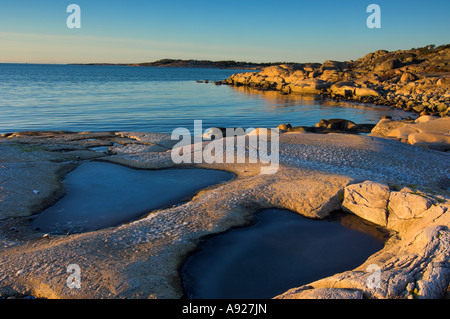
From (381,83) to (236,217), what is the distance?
194 ft

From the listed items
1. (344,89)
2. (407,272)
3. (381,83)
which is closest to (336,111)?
(344,89)

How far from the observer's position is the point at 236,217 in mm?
9305

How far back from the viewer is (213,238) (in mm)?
8359

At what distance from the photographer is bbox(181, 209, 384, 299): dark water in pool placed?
6672 millimetres

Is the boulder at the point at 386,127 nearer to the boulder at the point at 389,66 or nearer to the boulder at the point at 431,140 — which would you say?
the boulder at the point at 431,140

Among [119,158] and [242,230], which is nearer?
[242,230]

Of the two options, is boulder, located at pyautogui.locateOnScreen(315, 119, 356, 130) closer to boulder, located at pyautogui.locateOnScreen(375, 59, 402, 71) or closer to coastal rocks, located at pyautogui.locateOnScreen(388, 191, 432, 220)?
coastal rocks, located at pyautogui.locateOnScreen(388, 191, 432, 220)

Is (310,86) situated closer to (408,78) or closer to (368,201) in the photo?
(408,78)

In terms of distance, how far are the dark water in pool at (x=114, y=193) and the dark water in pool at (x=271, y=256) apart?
115 inches

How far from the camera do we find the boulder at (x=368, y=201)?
31.0ft
